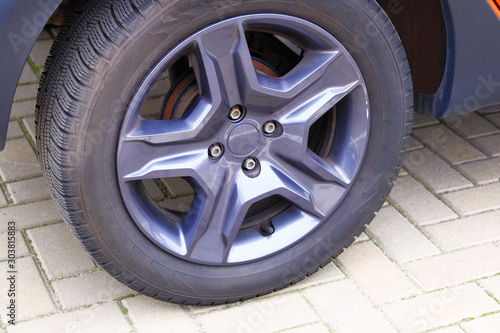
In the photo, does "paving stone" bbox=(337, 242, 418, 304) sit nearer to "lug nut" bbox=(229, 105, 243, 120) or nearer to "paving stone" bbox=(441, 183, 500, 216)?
"paving stone" bbox=(441, 183, 500, 216)

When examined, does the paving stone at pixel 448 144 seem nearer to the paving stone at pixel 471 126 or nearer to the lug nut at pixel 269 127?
the paving stone at pixel 471 126

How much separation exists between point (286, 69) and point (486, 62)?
0.79m

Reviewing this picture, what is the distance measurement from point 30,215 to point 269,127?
3.78 feet

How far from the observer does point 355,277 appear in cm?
249

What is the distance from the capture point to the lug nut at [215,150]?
2.12 metres

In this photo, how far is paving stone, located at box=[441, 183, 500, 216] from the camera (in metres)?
2.87

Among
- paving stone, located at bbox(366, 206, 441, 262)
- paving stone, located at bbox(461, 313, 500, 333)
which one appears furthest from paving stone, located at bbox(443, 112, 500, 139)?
paving stone, located at bbox(461, 313, 500, 333)

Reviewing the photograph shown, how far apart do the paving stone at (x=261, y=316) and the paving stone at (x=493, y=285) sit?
64cm

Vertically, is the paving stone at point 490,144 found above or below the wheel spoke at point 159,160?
below

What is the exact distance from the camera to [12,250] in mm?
2566

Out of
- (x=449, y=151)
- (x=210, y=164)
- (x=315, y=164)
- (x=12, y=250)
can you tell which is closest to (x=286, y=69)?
(x=315, y=164)

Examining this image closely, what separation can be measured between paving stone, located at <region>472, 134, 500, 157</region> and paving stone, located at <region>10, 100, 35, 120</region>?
7.17 ft

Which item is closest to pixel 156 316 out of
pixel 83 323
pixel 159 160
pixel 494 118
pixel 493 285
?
pixel 83 323

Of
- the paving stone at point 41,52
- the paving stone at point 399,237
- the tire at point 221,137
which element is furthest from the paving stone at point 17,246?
the paving stone at point 41,52
